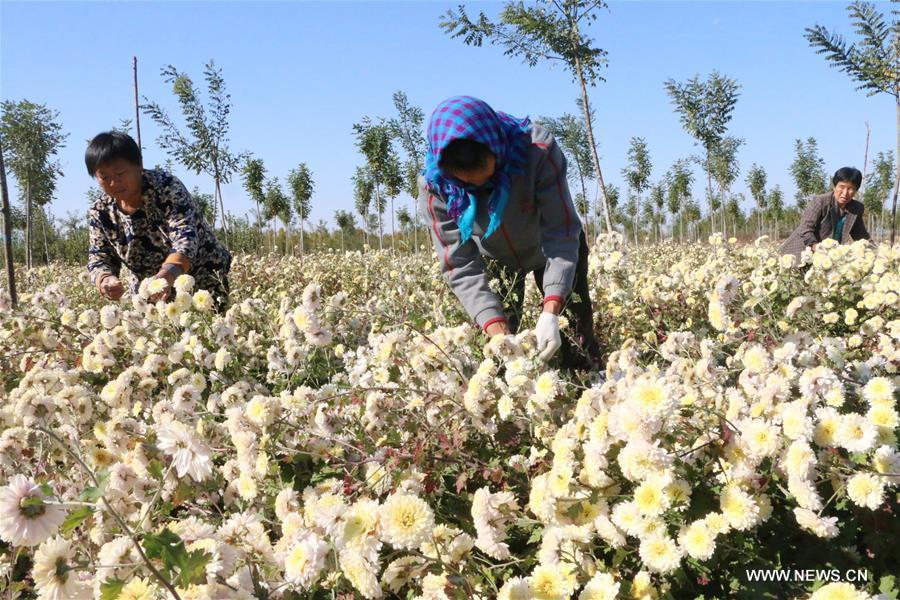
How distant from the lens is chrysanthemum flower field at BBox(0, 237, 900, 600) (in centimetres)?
120

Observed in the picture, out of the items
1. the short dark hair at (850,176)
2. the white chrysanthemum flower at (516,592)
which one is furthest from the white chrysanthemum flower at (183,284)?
A: the short dark hair at (850,176)

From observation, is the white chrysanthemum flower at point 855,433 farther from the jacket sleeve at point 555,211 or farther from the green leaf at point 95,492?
the jacket sleeve at point 555,211

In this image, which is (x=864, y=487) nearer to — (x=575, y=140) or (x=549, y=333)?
(x=549, y=333)

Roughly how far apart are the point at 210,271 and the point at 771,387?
3.85m

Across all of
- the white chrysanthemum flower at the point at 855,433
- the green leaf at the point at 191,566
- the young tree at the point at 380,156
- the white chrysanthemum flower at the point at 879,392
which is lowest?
the green leaf at the point at 191,566

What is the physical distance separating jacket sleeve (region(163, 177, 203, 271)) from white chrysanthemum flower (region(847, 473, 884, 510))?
11.5 ft

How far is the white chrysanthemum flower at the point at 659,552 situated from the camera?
47.8 inches

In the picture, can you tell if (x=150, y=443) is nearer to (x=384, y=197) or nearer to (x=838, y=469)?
(x=838, y=469)

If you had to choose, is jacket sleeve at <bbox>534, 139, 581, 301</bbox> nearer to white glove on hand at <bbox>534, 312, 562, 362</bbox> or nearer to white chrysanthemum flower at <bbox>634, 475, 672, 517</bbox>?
white glove on hand at <bbox>534, 312, 562, 362</bbox>

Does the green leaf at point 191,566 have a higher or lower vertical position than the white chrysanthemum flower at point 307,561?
higher

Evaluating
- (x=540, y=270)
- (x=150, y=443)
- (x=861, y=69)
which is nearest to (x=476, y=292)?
(x=540, y=270)

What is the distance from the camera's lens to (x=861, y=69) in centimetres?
959

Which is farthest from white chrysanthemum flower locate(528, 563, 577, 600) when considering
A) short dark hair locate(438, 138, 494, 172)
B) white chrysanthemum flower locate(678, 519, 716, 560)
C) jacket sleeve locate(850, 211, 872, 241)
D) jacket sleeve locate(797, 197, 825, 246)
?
jacket sleeve locate(850, 211, 872, 241)

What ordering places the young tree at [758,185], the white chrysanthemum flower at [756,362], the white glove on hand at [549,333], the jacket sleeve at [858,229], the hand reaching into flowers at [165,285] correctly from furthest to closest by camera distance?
the young tree at [758,185]
the jacket sleeve at [858,229]
the hand reaching into flowers at [165,285]
the white glove on hand at [549,333]
the white chrysanthemum flower at [756,362]
